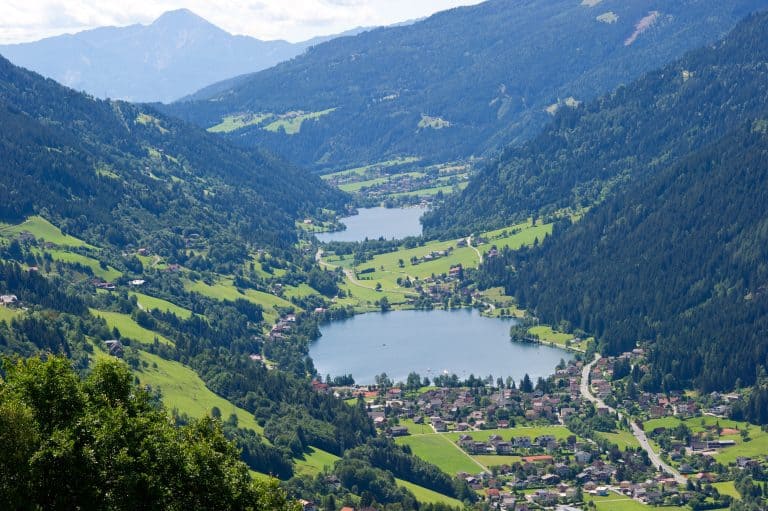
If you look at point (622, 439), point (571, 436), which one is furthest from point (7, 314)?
point (622, 439)

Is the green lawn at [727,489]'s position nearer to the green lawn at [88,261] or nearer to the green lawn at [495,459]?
the green lawn at [495,459]

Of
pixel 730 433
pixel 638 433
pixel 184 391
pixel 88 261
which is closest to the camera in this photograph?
pixel 184 391

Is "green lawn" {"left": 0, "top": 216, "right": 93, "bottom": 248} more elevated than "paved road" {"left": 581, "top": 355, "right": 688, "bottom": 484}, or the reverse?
"green lawn" {"left": 0, "top": 216, "right": 93, "bottom": 248}

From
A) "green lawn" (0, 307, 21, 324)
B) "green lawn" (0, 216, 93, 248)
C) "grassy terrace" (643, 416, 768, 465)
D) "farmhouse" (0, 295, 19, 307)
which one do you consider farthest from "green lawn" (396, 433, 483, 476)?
"green lawn" (0, 216, 93, 248)

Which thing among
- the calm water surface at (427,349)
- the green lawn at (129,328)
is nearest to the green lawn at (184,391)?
the green lawn at (129,328)

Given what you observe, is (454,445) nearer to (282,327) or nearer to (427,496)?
(427,496)

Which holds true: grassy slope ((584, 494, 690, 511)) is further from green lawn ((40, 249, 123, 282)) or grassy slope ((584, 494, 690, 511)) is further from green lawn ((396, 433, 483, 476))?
green lawn ((40, 249, 123, 282))

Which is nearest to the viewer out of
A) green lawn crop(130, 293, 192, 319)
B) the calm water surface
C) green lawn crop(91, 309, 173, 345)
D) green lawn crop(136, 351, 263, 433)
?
green lawn crop(136, 351, 263, 433)
